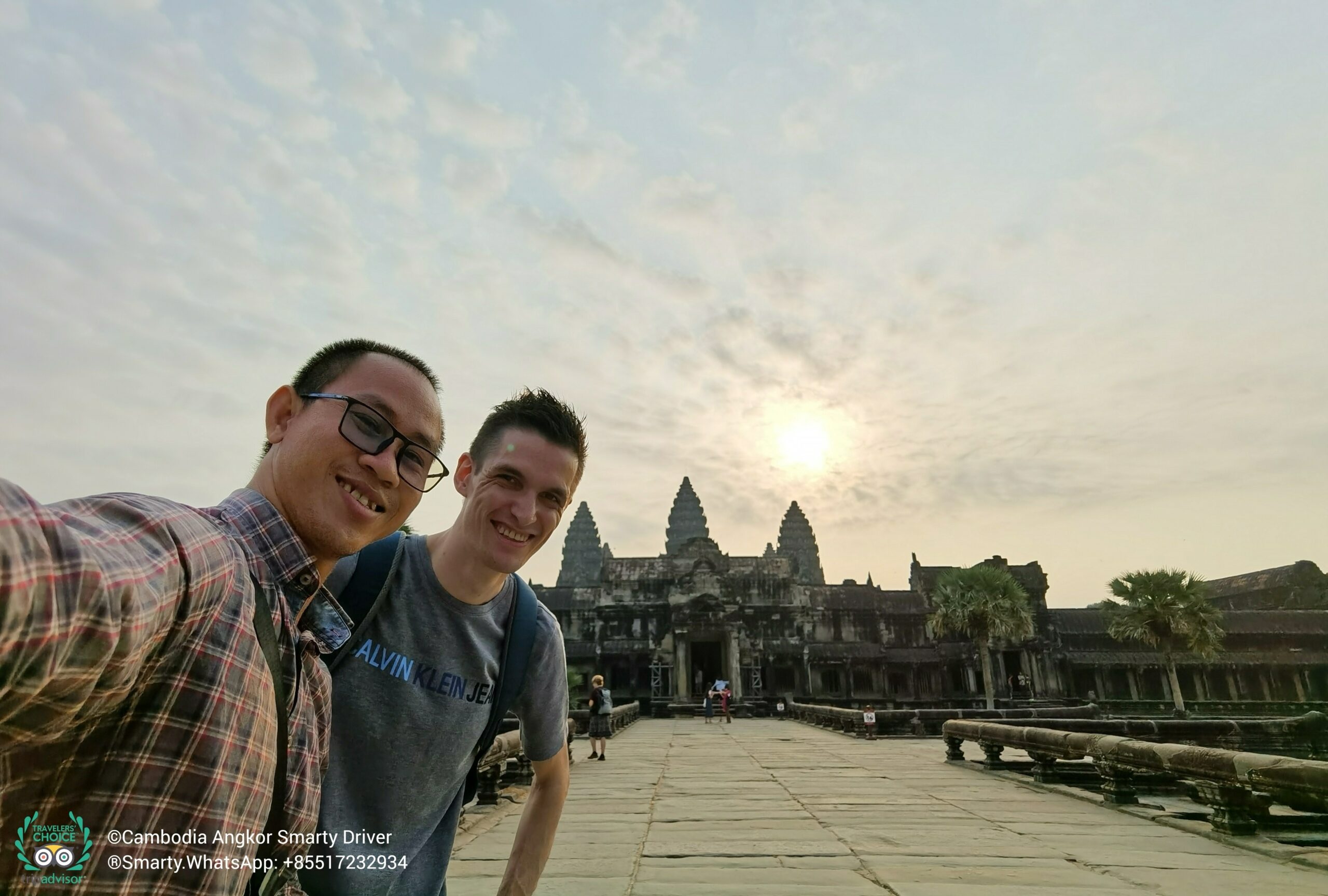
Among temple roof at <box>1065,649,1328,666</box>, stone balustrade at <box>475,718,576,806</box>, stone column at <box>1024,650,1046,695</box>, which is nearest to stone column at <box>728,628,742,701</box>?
stone column at <box>1024,650,1046,695</box>

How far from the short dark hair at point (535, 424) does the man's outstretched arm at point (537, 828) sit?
0.99m

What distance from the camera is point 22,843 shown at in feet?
2.73

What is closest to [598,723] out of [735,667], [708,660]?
[735,667]

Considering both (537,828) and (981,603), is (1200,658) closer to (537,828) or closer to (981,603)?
(981,603)

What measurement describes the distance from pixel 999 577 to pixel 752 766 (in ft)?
77.4

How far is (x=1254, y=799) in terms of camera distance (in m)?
5.66

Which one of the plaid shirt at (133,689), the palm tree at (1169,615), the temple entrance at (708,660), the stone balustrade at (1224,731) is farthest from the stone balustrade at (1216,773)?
the temple entrance at (708,660)

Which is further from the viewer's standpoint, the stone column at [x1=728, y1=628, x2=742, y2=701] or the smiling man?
the stone column at [x1=728, y1=628, x2=742, y2=701]

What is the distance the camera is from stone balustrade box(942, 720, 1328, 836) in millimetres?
5090

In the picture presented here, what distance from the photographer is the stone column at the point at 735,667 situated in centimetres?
3584

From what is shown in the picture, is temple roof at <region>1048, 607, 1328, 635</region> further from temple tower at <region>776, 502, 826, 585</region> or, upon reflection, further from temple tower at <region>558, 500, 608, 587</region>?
temple tower at <region>558, 500, 608, 587</region>

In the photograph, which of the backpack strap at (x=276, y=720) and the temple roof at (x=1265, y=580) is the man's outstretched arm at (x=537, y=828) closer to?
the backpack strap at (x=276, y=720)

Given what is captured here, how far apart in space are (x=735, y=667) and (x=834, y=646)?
642cm

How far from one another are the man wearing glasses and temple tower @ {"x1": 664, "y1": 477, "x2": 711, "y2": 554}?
2714 inches
